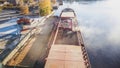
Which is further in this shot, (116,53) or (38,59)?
(116,53)

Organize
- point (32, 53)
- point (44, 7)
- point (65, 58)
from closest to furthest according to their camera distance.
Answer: point (65, 58) → point (32, 53) → point (44, 7)

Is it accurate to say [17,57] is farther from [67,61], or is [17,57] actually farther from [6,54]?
[67,61]

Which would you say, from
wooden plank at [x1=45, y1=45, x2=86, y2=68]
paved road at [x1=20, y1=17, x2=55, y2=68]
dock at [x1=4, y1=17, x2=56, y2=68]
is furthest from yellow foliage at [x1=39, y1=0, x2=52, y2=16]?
wooden plank at [x1=45, y1=45, x2=86, y2=68]

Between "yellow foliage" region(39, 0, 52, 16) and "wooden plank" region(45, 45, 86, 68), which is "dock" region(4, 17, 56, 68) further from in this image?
"yellow foliage" region(39, 0, 52, 16)

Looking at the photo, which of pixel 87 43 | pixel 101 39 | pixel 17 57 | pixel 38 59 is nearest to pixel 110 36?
pixel 101 39

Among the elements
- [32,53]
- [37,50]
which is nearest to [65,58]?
[32,53]

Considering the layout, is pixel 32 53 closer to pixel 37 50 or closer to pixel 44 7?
pixel 37 50

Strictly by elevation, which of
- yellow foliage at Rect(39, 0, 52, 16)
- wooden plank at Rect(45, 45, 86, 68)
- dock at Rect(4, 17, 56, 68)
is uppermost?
yellow foliage at Rect(39, 0, 52, 16)

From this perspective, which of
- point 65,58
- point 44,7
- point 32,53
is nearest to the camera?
point 65,58

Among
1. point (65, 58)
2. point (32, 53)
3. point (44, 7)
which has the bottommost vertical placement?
point (32, 53)

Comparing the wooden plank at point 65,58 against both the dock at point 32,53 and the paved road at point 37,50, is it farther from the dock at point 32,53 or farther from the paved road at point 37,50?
the paved road at point 37,50

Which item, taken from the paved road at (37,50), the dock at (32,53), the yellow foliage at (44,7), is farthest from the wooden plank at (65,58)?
the yellow foliage at (44,7)
